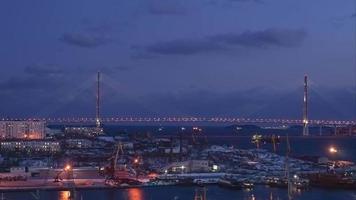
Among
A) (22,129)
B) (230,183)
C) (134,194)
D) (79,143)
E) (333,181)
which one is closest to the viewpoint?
(134,194)

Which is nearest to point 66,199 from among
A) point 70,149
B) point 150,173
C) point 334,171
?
point 150,173

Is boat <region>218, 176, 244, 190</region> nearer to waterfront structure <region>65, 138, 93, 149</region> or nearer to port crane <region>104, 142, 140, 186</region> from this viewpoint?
port crane <region>104, 142, 140, 186</region>

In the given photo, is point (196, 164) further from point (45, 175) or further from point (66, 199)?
point (66, 199)

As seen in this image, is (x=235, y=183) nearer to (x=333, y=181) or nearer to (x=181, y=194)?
(x=181, y=194)

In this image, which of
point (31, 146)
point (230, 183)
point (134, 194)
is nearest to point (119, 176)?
point (134, 194)

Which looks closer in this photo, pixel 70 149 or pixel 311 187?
pixel 311 187

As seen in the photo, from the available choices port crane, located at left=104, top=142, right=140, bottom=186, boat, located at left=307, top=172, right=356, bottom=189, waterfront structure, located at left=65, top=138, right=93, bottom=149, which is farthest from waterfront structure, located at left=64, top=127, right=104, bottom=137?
boat, located at left=307, top=172, right=356, bottom=189

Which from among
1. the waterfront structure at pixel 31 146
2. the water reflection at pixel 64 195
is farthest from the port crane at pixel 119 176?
the waterfront structure at pixel 31 146

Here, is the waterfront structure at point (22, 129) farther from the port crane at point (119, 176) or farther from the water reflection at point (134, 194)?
the water reflection at point (134, 194)
